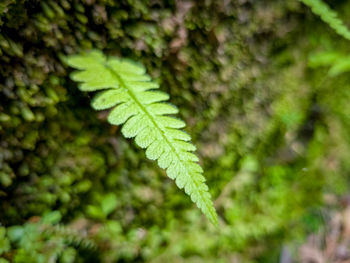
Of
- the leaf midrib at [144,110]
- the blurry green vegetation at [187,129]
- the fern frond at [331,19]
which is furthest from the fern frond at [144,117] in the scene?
the fern frond at [331,19]

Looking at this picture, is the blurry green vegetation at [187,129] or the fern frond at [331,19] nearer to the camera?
the blurry green vegetation at [187,129]

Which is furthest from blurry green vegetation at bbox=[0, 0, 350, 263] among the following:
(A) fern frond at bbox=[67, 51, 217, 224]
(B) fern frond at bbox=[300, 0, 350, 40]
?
(B) fern frond at bbox=[300, 0, 350, 40]

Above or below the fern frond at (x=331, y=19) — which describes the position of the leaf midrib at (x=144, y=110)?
above

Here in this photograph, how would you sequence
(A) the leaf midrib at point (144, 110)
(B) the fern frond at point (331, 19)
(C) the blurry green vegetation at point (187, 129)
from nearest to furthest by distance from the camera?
(A) the leaf midrib at point (144, 110), (C) the blurry green vegetation at point (187, 129), (B) the fern frond at point (331, 19)

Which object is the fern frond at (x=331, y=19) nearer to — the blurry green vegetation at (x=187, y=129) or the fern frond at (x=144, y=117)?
the blurry green vegetation at (x=187, y=129)

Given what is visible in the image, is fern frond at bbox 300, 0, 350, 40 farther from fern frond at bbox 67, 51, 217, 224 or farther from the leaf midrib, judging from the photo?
the leaf midrib
